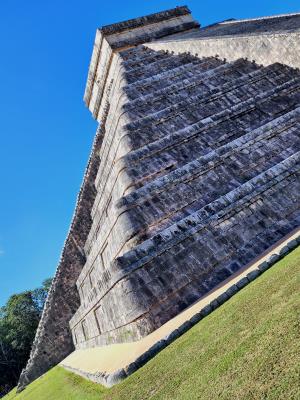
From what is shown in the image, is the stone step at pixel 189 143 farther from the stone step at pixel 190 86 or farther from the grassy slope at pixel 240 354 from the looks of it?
the grassy slope at pixel 240 354

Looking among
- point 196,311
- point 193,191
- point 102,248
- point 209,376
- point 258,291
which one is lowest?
point 209,376

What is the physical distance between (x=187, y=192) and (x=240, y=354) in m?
4.70

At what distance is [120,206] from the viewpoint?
7.75 m

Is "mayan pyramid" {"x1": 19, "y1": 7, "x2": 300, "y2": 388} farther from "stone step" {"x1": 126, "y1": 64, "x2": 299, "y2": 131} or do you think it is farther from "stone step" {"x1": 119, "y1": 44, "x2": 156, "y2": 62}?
"stone step" {"x1": 119, "y1": 44, "x2": 156, "y2": 62}

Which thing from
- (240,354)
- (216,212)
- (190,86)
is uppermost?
(190,86)

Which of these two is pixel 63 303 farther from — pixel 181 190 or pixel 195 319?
pixel 195 319

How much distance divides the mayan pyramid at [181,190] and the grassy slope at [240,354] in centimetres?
153

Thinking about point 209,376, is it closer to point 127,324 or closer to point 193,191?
point 127,324

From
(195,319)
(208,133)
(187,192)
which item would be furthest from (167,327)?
(208,133)

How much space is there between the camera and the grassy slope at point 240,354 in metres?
2.88

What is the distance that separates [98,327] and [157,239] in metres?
3.25

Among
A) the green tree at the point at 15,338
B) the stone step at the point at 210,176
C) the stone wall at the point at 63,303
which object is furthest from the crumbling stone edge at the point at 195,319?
the green tree at the point at 15,338

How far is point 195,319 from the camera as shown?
5262 millimetres

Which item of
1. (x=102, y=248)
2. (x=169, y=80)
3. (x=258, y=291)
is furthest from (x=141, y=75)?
(x=258, y=291)
